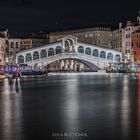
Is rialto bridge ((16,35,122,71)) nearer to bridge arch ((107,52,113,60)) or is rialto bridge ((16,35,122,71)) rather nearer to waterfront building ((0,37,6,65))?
bridge arch ((107,52,113,60))

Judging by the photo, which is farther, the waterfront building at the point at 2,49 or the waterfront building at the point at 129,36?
the waterfront building at the point at 129,36

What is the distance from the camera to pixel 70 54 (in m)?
141

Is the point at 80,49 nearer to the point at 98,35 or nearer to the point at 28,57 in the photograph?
the point at 28,57

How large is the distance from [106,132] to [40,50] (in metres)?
135

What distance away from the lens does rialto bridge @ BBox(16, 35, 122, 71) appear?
469 ft

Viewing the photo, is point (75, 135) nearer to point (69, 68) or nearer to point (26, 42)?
point (69, 68)

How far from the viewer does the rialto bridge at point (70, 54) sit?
143000 mm

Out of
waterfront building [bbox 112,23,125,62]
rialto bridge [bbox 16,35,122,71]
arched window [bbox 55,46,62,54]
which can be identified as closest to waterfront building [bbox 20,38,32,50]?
waterfront building [bbox 112,23,125,62]

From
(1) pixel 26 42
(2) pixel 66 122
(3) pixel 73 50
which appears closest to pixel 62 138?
(2) pixel 66 122

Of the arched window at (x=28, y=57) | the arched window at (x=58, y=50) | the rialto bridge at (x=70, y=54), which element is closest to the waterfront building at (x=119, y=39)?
the rialto bridge at (x=70, y=54)

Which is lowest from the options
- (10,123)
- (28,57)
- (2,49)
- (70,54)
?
(10,123)

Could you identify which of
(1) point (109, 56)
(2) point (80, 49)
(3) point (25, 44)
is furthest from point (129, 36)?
(3) point (25, 44)

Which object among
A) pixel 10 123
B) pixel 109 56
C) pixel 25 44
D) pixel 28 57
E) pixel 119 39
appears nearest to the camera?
pixel 10 123

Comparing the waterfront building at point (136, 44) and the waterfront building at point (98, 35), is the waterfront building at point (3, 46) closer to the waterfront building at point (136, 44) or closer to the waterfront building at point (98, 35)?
the waterfront building at point (136, 44)
